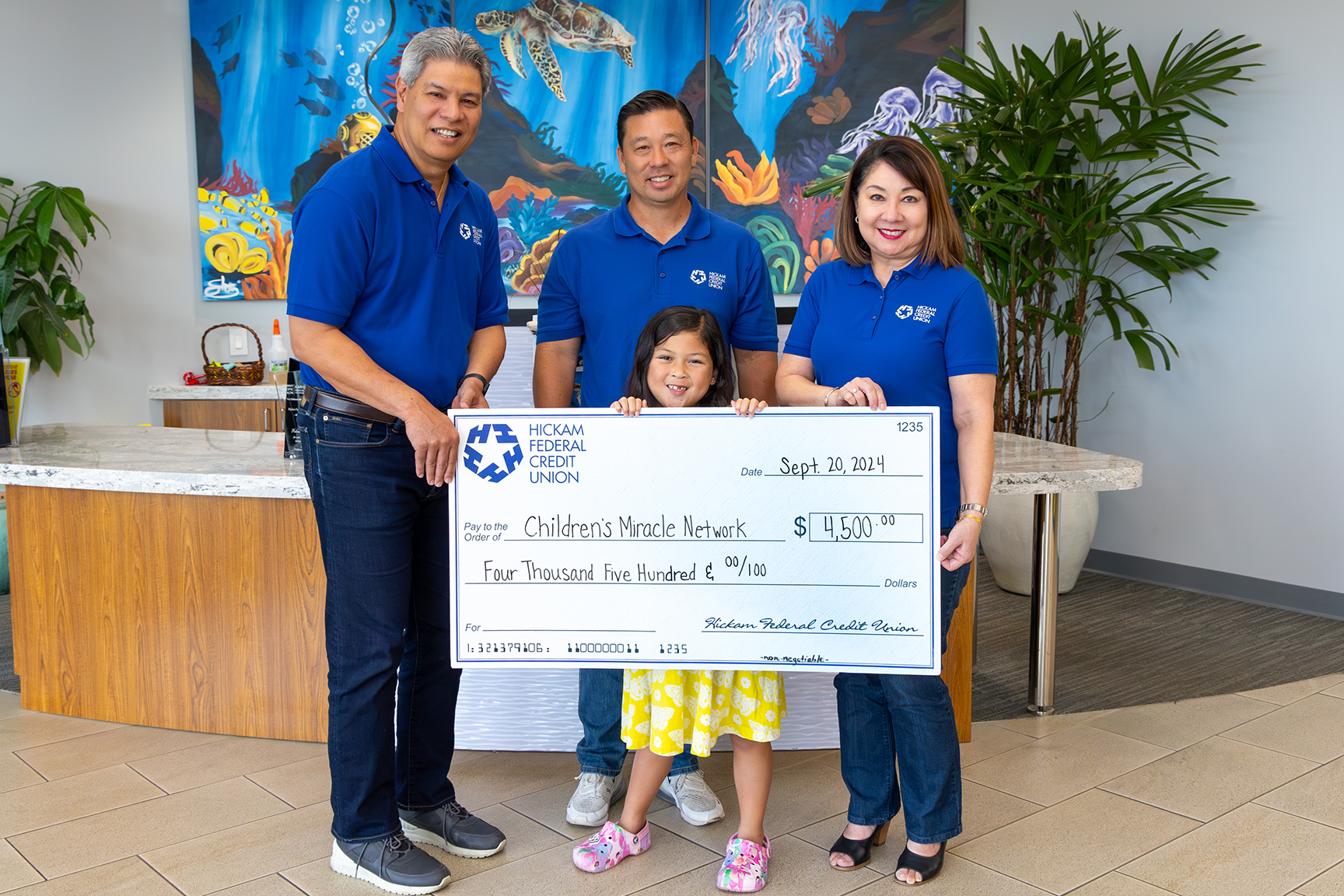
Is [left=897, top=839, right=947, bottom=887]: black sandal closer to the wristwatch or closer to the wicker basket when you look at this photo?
the wristwatch

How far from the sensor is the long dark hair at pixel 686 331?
194 cm

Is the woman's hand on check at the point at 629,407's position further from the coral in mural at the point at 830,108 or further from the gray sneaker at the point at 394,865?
the coral in mural at the point at 830,108

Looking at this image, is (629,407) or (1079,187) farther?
(1079,187)

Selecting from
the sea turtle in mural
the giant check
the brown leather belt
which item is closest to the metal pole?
the giant check

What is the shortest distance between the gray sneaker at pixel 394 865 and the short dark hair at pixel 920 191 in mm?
1416

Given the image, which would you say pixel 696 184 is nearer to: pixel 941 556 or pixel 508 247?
pixel 508 247

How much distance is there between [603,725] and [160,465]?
1.37 metres

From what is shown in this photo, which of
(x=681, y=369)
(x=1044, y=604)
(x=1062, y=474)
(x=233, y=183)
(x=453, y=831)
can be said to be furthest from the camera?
(x=233, y=183)

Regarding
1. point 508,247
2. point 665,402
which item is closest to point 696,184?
point 508,247

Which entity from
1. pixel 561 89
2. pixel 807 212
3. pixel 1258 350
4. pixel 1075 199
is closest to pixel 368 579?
pixel 1075 199

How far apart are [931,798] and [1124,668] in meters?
1.70

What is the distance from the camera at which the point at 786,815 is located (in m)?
2.25

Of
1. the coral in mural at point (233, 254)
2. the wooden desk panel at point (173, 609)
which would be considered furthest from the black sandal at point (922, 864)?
the coral in mural at point (233, 254)

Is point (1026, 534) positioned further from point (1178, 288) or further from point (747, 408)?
point (747, 408)
